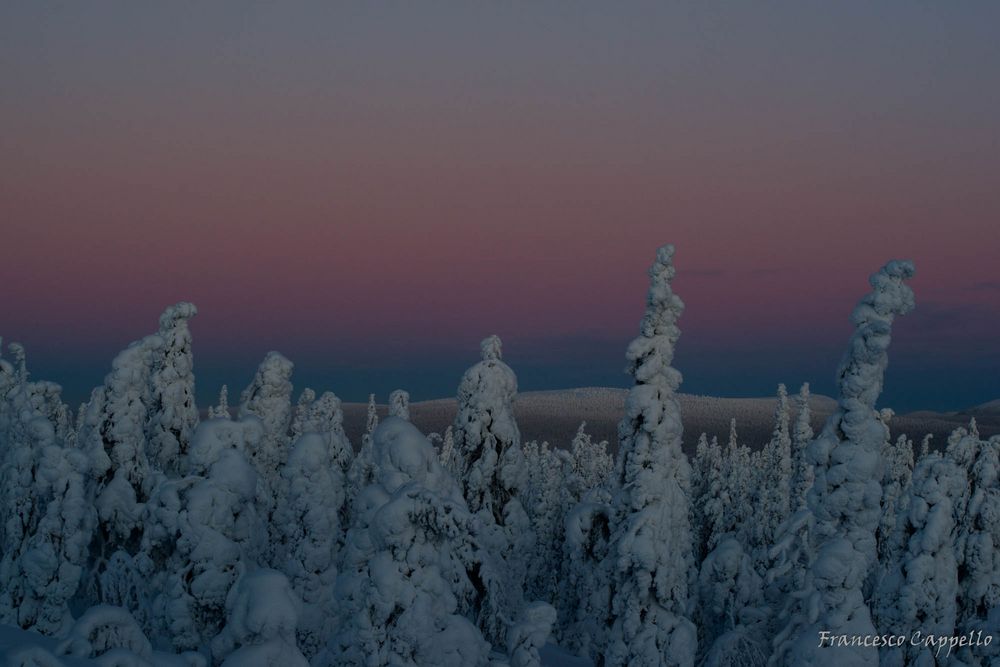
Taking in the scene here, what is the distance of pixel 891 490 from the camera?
5047 centimetres

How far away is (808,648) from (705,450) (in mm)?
61756

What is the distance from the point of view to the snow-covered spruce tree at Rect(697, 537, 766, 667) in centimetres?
2344

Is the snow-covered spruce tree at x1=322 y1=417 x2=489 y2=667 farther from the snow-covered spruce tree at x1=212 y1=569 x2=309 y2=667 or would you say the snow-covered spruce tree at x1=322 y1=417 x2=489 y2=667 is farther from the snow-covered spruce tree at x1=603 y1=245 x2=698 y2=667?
the snow-covered spruce tree at x1=603 y1=245 x2=698 y2=667

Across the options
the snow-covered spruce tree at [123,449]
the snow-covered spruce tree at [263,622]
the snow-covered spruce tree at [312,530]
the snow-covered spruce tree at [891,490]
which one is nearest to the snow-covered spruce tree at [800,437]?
the snow-covered spruce tree at [891,490]

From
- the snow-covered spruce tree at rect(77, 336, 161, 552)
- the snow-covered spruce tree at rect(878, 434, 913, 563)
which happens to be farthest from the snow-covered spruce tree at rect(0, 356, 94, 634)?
the snow-covered spruce tree at rect(878, 434, 913, 563)

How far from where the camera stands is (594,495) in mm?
41469

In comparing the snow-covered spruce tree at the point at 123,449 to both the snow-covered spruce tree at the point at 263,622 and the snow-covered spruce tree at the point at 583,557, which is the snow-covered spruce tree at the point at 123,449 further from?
the snow-covered spruce tree at the point at 263,622

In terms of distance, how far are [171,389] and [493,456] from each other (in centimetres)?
1055

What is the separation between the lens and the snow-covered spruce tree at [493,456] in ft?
92.2

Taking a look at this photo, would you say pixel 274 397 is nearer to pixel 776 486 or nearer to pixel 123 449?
pixel 123 449

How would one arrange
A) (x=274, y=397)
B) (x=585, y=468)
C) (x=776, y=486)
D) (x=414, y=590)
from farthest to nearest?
(x=585, y=468) < (x=776, y=486) < (x=274, y=397) < (x=414, y=590)

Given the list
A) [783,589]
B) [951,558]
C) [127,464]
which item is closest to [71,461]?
[127,464]

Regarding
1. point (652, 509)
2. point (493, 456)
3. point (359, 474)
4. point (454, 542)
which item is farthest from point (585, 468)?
point (454, 542)

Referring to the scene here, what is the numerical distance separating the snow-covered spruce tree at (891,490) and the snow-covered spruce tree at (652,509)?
6.13m
